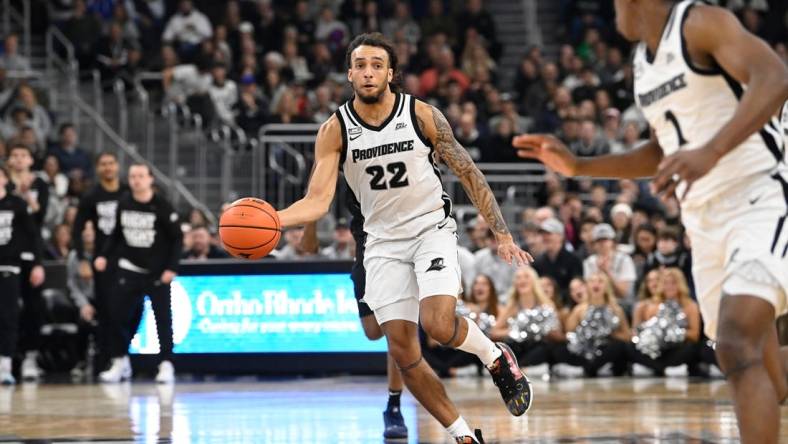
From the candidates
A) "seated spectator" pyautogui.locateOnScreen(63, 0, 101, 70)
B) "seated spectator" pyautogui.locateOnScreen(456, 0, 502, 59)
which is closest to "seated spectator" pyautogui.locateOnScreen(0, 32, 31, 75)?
"seated spectator" pyautogui.locateOnScreen(63, 0, 101, 70)

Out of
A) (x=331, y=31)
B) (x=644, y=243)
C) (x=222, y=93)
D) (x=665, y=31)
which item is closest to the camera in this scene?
(x=665, y=31)

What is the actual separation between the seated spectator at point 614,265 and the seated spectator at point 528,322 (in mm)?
972

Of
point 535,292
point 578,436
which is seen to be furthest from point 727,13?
point 535,292

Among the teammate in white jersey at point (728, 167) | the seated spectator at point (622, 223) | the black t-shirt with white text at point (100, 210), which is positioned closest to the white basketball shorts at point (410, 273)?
the teammate in white jersey at point (728, 167)

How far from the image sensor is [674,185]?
534 cm

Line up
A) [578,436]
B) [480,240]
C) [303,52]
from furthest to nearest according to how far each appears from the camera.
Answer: [303,52], [480,240], [578,436]

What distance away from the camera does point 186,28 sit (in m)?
22.5

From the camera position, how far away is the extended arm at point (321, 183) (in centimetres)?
754

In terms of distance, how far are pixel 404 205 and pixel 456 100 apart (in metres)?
13.1

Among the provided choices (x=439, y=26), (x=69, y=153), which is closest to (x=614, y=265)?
(x=69, y=153)

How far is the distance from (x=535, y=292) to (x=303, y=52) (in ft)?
29.4

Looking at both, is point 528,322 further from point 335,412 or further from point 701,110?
point 701,110

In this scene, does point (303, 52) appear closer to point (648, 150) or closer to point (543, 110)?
point (543, 110)

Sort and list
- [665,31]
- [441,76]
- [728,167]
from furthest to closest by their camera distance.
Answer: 1. [441,76]
2. [665,31]
3. [728,167]
